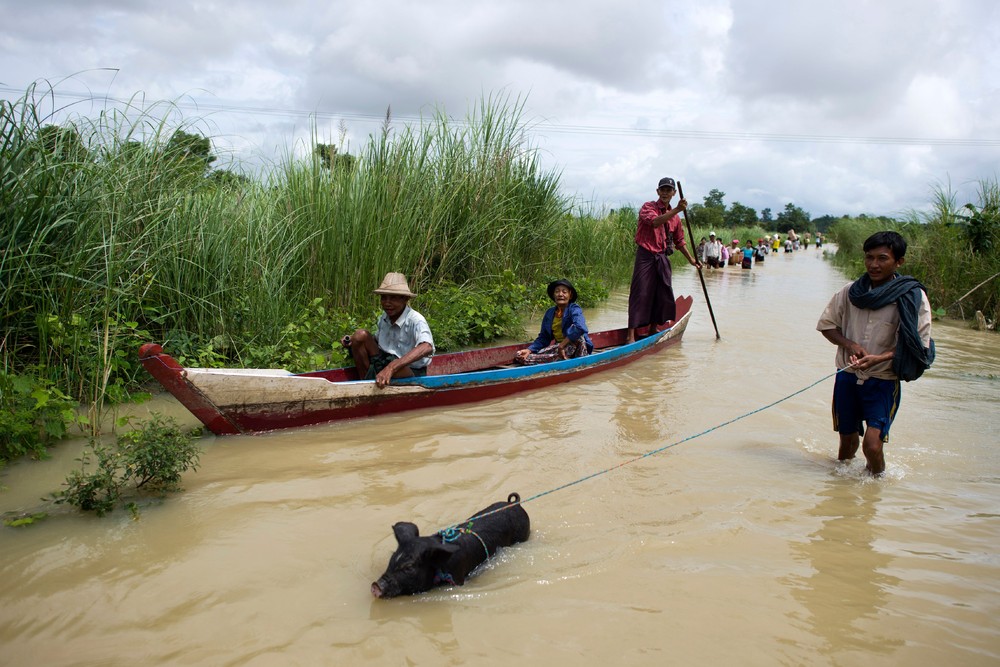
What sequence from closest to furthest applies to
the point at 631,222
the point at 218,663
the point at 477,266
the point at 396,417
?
the point at 218,663
the point at 396,417
the point at 477,266
the point at 631,222

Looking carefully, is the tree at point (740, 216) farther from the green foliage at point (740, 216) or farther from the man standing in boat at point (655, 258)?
the man standing in boat at point (655, 258)

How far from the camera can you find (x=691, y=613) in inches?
102

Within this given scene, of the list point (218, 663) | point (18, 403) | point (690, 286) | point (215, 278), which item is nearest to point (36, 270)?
point (18, 403)

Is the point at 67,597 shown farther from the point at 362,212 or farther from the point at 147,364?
the point at 362,212

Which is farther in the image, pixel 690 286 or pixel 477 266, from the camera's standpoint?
pixel 690 286

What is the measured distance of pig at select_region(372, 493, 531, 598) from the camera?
2520 mm

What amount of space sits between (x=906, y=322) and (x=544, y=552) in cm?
224

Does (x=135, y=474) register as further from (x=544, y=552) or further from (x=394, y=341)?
(x=394, y=341)

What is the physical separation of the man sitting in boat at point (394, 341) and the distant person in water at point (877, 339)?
2694 mm

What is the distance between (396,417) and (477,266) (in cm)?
369

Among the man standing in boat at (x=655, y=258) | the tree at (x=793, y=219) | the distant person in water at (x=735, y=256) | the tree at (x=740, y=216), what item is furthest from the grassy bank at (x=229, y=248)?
the tree at (x=793, y=219)

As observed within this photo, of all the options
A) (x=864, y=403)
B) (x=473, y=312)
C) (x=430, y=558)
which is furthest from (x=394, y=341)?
(x=864, y=403)

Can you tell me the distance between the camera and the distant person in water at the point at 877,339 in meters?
3.60

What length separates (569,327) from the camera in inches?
253
